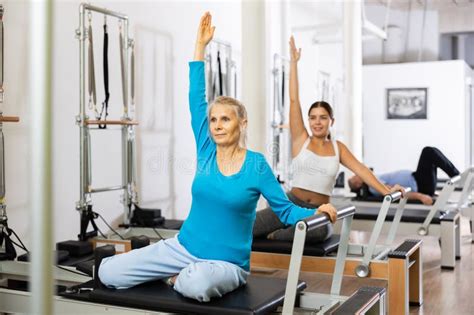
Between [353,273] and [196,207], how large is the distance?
138 cm

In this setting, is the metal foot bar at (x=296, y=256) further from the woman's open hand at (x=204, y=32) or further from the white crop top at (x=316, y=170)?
the white crop top at (x=316, y=170)

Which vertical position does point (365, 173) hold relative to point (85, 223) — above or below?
above

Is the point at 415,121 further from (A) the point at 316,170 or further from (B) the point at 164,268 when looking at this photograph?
(B) the point at 164,268

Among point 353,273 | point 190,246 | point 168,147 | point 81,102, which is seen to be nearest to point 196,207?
point 190,246

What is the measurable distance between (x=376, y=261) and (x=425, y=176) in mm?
2466

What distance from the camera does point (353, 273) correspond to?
3416 mm

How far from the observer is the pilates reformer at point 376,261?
125 inches

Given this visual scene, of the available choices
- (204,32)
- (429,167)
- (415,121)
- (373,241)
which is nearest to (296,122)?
(373,241)

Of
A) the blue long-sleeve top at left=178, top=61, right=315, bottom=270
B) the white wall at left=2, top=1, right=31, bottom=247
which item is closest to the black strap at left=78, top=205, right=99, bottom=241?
the white wall at left=2, top=1, right=31, bottom=247

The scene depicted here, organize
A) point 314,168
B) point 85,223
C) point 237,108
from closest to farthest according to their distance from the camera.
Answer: point 237,108
point 314,168
point 85,223

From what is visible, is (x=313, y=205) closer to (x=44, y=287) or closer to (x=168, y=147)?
(x=168, y=147)

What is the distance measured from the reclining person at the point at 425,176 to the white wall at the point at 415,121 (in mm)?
4098

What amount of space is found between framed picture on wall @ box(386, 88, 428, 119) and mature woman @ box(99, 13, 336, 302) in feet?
25.7

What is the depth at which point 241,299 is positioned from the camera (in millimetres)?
2285
